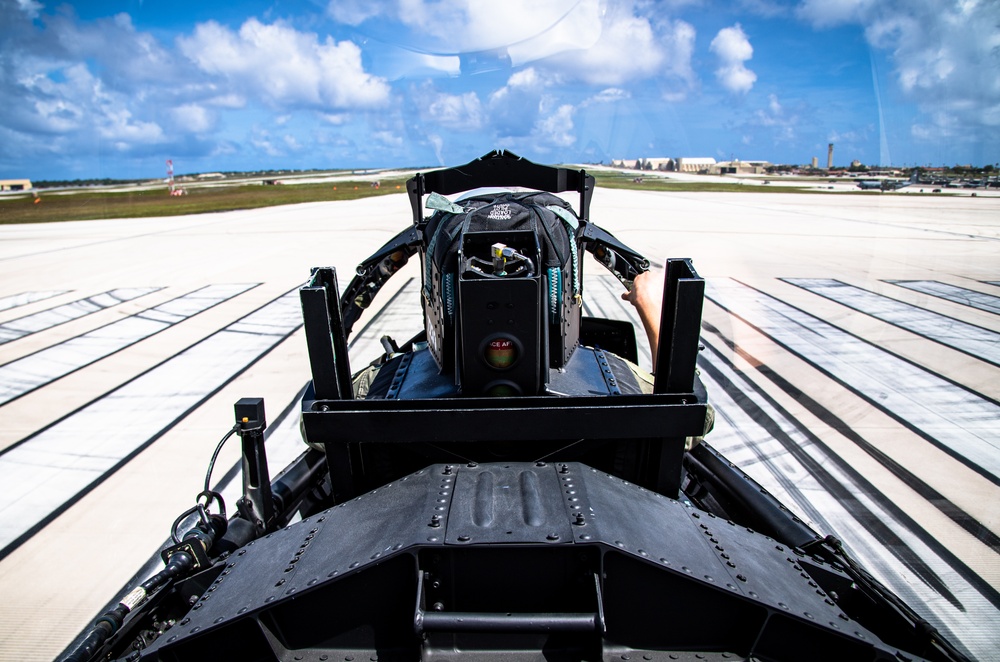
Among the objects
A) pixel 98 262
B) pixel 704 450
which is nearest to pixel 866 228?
pixel 704 450

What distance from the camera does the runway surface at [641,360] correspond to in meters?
3.99

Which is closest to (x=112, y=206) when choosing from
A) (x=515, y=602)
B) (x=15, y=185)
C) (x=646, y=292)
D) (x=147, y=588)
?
(x=15, y=185)

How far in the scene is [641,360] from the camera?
773cm

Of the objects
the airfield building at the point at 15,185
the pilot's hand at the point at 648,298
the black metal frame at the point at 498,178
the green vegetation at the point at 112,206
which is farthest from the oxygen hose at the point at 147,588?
the airfield building at the point at 15,185

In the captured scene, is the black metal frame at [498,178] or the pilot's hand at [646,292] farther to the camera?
the black metal frame at [498,178]

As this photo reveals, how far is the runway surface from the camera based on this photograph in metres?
3.99

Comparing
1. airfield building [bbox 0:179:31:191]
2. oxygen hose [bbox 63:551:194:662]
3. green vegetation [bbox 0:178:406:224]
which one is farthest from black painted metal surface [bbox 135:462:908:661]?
airfield building [bbox 0:179:31:191]

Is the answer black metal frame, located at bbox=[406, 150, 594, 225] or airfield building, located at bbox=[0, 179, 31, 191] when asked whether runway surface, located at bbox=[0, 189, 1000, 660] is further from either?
airfield building, located at bbox=[0, 179, 31, 191]

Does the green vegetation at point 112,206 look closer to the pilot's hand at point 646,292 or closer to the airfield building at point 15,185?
the airfield building at point 15,185

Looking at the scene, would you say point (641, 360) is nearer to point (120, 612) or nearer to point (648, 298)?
point (648, 298)

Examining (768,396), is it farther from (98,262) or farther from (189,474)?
(98,262)

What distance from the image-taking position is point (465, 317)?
2.51 m

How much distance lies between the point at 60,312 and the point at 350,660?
12864 mm

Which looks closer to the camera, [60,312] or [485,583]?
[485,583]
